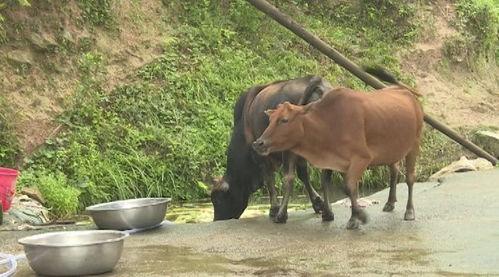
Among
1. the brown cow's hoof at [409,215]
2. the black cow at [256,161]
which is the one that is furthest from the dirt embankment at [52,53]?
the brown cow's hoof at [409,215]

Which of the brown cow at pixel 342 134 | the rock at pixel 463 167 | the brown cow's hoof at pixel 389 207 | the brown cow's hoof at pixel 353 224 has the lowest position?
the rock at pixel 463 167

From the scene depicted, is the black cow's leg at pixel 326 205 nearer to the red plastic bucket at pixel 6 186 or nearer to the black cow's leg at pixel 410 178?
the black cow's leg at pixel 410 178

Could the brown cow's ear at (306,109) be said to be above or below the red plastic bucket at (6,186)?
above

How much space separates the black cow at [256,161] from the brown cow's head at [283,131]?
459 mm

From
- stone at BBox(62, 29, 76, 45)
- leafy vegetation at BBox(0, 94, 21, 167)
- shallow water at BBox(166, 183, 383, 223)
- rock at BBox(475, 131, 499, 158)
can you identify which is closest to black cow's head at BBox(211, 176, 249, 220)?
shallow water at BBox(166, 183, 383, 223)

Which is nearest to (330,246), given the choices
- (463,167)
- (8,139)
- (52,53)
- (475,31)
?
(463,167)

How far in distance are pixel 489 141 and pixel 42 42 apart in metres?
9.24

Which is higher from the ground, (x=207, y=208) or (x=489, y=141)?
(x=207, y=208)

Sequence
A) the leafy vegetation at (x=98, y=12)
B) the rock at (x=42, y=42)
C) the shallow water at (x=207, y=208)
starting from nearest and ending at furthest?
1. the shallow water at (x=207, y=208)
2. the rock at (x=42, y=42)
3. the leafy vegetation at (x=98, y=12)

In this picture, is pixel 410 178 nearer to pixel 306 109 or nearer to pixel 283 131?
pixel 306 109

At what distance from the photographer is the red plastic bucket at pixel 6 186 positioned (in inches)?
326

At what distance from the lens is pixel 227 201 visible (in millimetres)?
8922

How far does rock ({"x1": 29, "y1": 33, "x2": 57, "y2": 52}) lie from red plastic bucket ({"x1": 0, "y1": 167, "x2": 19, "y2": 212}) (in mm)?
5667

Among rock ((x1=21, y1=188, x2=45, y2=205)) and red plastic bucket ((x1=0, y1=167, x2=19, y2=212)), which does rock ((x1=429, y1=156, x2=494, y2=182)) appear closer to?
rock ((x1=21, y1=188, x2=45, y2=205))
